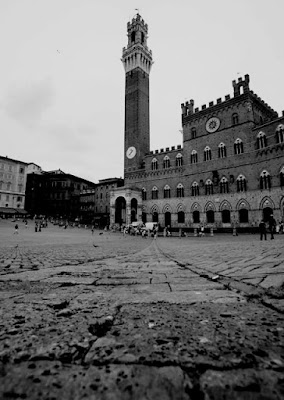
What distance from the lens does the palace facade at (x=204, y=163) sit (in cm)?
2442

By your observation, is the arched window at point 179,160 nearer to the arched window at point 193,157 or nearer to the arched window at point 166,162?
the arched window at point 166,162

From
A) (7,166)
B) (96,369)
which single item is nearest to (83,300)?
(96,369)

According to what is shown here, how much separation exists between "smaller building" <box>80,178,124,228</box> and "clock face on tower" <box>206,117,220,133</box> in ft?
74.8

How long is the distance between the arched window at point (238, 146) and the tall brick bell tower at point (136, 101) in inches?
592

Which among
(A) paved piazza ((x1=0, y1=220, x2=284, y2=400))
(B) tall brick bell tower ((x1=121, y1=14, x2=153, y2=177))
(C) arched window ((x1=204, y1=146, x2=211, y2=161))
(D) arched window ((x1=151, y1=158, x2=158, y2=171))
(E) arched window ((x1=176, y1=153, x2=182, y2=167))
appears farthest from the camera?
(B) tall brick bell tower ((x1=121, y1=14, x2=153, y2=177))

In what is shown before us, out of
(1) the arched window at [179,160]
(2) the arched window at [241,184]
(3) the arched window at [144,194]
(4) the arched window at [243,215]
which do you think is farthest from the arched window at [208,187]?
(3) the arched window at [144,194]

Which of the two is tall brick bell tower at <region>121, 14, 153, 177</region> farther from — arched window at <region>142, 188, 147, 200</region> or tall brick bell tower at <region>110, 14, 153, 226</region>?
arched window at <region>142, 188, 147, 200</region>

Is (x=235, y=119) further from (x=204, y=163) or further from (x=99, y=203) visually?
(x=99, y=203)

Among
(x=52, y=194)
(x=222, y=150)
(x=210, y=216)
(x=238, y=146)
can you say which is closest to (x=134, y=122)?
(x=222, y=150)

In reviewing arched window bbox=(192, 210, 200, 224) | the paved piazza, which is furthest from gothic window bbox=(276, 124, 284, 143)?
the paved piazza

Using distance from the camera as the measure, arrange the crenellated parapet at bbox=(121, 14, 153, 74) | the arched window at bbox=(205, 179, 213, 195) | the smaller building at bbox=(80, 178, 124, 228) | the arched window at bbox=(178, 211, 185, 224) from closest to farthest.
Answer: the arched window at bbox=(205, 179, 213, 195) < the arched window at bbox=(178, 211, 185, 224) < the crenellated parapet at bbox=(121, 14, 153, 74) < the smaller building at bbox=(80, 178, 124, 228)

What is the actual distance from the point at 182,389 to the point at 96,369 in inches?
12.1

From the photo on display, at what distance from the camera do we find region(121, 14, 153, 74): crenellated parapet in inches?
1499

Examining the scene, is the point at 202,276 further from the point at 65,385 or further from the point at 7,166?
the point at 7,166
